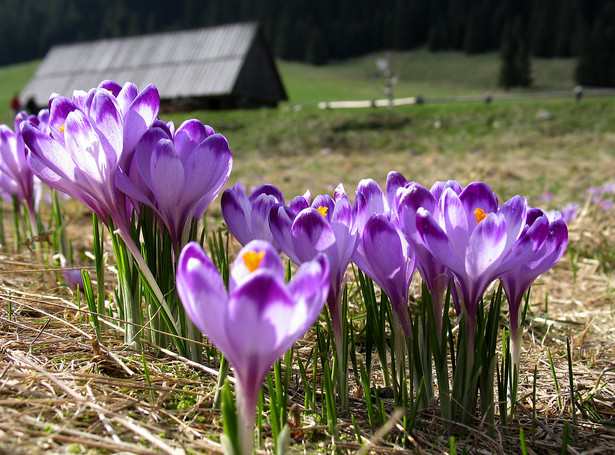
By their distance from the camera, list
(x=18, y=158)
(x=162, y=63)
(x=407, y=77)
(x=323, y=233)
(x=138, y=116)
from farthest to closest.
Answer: (x=407, y=77)
(x=162, y=63)
(x=18, y=158)
(x=138, y=116)
(x=323, y=233)

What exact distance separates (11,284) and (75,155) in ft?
3.79

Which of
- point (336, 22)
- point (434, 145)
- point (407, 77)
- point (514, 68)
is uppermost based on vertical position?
point (336, 22)

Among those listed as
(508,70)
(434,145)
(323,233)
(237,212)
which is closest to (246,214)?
(237,212)

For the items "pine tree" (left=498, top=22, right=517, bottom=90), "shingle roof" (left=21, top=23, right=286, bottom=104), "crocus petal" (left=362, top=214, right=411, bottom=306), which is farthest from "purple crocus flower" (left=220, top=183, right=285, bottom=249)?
"pine tree" (left=498, top=22, right=517, bottom=90)

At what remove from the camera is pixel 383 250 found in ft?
3.25

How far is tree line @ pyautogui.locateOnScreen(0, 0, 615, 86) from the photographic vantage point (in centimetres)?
5056

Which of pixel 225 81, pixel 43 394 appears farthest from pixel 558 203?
pixel 225 81

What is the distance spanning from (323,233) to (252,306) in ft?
0.87

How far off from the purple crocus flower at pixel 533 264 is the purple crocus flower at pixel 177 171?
0.63 m

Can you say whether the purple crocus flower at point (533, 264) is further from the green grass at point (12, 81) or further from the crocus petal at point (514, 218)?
the green grass at point (12, 81)

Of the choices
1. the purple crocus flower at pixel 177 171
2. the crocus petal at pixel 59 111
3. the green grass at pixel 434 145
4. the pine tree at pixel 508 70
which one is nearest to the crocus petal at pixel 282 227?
the purple crocus flower at pixel 177 171

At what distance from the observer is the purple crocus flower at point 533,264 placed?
102 centimetres

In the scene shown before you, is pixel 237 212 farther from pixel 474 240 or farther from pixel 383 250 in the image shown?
pixel 474 240

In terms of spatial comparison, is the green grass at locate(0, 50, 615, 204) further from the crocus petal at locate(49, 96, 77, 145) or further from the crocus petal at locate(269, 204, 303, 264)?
the crocus petal at locate(269, 204, 303, 264)
